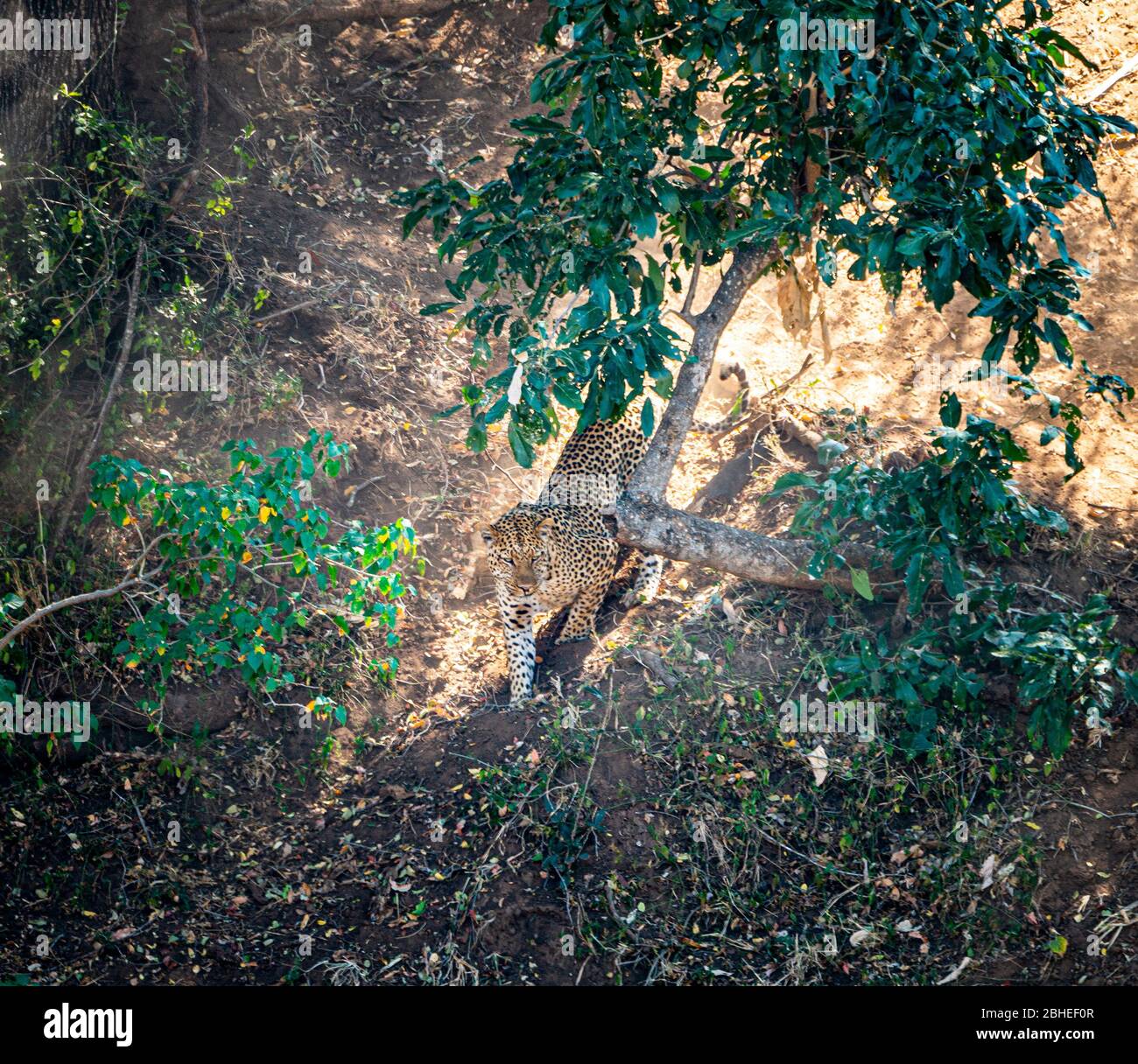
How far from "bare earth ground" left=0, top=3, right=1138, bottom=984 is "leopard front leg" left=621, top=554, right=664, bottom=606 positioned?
0.36 feet

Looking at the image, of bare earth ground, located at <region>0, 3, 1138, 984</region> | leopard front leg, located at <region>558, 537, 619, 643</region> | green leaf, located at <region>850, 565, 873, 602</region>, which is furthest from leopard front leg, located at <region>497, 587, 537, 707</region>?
green leaf, located at <region>850, 565, 873, 602</region>

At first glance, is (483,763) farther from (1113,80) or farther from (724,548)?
(1113,80)

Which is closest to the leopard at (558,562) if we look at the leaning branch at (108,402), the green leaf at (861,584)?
the green leaf at (861,584)

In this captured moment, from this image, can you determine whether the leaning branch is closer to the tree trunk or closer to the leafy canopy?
the leafy canopy

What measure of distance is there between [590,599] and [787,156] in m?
3.24

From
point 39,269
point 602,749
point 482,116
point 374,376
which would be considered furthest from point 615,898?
point 482,116

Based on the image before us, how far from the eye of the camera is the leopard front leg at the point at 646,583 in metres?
7.77

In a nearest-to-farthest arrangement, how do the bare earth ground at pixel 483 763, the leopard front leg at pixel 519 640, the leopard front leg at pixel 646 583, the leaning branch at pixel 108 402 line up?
the bare earth ground at pixel 483 763, the leaning branch at pixel 108 402, the leopard front leg at pixel 519 640, the leopard front leg at pixel 646 583

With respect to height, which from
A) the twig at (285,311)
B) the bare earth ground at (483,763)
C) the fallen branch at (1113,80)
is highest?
the fallen branch at (1113,80)

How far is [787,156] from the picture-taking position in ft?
19.9

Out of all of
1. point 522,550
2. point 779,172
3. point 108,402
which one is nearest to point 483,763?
point 522,550

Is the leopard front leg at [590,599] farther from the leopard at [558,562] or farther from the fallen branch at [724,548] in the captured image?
the fallen branch at [724,548]

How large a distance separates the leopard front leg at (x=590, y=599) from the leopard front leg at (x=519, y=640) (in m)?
0.33

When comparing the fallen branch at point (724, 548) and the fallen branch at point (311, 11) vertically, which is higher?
the fallen branch at point (311, 11)
